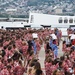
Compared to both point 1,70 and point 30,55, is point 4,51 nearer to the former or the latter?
point 30,55

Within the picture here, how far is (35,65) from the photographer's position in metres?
12.0

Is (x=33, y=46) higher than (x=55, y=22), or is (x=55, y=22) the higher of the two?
(x=33, y=46)

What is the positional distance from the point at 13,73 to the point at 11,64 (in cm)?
46

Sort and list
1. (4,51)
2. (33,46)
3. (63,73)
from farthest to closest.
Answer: (33,46), (4,51), (63,73)

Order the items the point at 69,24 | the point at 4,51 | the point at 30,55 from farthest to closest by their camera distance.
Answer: the point at 69,24
the point at 30,55
the point at 4,51

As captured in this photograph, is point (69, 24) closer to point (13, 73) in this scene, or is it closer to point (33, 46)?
point (33, 46)

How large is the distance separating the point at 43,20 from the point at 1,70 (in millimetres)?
47434

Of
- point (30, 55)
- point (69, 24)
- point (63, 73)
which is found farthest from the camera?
point (69, 24)

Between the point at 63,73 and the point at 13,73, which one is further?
the point at 13,73

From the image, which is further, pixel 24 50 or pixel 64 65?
pixel 24 50

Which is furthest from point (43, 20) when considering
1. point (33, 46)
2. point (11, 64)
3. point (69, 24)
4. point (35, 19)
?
point (11, 64)

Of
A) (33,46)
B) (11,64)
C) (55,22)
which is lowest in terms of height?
(55,22)

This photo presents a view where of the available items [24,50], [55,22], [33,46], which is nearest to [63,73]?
[24,50]

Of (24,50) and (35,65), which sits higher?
(35,65)
